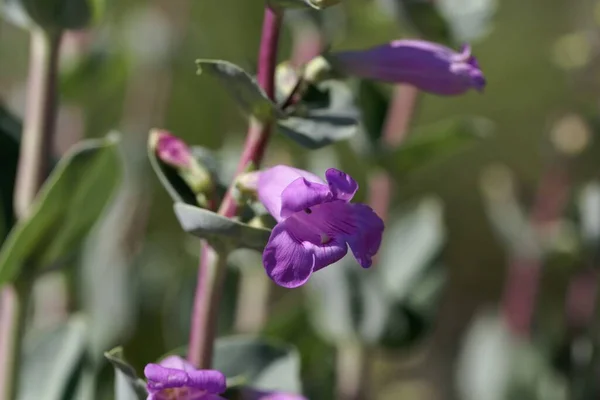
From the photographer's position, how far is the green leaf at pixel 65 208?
2.29 feet

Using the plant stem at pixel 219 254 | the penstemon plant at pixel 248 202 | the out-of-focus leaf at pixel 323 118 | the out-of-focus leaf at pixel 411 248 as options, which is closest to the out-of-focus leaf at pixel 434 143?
the penstemon plant at pixel 248 202

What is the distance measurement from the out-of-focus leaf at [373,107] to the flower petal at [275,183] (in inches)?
17.8

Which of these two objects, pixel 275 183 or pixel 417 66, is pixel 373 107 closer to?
pixel 417 66

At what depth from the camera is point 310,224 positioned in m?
0.54

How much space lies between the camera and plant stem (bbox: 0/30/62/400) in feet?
2.44

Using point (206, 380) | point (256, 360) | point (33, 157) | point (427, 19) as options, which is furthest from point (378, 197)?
point (206, 380)

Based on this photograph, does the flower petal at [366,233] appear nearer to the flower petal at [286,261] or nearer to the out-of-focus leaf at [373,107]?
the flower petal at [286,261]

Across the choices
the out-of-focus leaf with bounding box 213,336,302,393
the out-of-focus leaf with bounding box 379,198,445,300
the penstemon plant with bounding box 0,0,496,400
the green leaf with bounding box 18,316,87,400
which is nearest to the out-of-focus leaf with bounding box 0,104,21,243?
the penstemon plant with bounding box 0,0,496,400

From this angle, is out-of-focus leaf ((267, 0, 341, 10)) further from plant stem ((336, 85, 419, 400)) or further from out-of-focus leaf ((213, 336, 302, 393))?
plant stem ((336, 85, 419, 400))

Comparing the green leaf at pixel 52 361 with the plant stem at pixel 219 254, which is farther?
the green leaf at pixel 52 361

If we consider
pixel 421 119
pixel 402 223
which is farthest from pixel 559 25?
pixel 402 223

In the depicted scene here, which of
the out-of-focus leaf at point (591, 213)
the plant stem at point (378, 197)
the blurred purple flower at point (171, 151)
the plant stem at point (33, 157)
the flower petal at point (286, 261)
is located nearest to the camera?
the flower petal at point (286, 261)

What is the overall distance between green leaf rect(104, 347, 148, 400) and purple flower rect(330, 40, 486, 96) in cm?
26

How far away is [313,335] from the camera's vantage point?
108 centimetres
